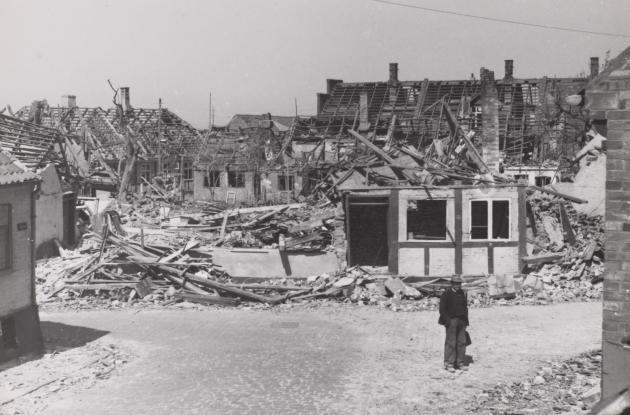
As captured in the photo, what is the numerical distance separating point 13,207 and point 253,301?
733 cm

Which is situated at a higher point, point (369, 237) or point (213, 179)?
point (213, 179)

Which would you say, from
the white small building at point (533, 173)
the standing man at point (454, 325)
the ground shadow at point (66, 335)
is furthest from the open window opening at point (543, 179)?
the ground shadow at point (66, 335)

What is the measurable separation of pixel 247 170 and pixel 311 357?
26599 millimetres

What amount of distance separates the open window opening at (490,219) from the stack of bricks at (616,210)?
11.4 metres

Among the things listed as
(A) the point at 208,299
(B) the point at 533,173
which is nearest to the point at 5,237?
(A) the point at 208,299

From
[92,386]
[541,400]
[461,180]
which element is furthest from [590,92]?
[461,180]

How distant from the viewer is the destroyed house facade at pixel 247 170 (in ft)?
125

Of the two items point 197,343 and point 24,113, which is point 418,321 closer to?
point 197,343

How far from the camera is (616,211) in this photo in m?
7.92

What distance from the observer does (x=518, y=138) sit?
4138 cm

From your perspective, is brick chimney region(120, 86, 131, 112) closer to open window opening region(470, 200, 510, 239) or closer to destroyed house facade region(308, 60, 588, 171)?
destroyed house facade region(308, 60, 588, 171)

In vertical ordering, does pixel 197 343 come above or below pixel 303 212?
below

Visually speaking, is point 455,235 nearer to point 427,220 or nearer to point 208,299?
point 427,220

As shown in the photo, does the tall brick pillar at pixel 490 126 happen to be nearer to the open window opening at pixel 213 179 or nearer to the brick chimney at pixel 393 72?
the open window opening at pixel 213 179
